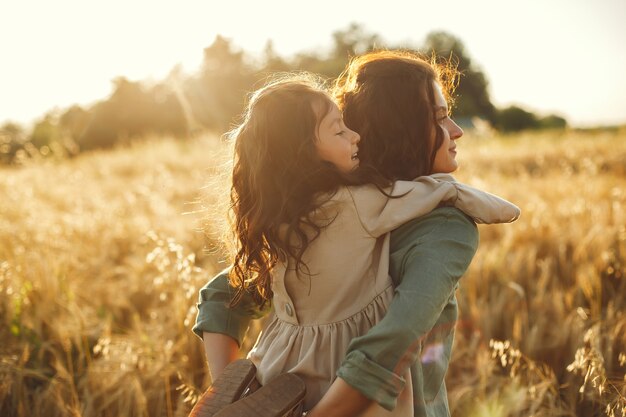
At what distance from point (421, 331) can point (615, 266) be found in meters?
2.83

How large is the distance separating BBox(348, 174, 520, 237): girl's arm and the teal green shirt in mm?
38

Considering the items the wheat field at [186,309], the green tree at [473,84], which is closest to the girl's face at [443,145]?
the wheat field at [186,309]

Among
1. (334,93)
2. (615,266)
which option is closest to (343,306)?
(334,93)

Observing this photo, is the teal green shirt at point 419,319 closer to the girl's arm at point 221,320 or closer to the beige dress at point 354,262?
the beige dress at point 354,262

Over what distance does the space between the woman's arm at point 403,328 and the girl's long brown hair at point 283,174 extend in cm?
22

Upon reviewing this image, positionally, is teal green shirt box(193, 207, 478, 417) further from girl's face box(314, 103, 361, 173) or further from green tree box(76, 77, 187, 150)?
green tree box(76, 77, 187, 150)

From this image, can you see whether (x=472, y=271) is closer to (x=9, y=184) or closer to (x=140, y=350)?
(x=140, y=350)

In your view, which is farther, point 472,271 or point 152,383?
point 472,271

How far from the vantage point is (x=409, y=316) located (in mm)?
1139

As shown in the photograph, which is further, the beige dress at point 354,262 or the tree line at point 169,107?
the tree line at point 169,107

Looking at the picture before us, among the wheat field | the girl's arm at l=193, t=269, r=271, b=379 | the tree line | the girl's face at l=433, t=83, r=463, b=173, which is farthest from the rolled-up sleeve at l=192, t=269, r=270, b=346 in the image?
the tree line

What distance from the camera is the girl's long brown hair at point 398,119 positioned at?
1484mm

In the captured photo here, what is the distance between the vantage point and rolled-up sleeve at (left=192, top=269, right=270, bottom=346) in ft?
5.39

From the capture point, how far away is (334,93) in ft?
5.53
